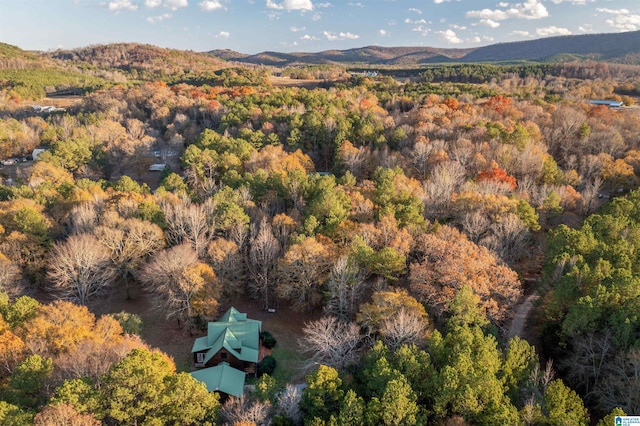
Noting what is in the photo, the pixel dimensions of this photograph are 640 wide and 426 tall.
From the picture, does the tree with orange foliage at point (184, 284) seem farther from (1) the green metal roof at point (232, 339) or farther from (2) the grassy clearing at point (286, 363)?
(2) the grassy clearing at point (286, 363)

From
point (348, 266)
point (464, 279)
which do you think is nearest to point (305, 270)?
point (348, 266)

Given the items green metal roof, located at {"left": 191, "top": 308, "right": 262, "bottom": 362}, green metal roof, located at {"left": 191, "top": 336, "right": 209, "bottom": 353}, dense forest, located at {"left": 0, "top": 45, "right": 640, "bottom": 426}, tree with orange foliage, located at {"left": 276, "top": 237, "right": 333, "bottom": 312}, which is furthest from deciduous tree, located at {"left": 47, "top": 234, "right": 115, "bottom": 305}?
tree with orange foliage, located at {"left": 276, "top": 237, "right": 333, "bottom": 312}

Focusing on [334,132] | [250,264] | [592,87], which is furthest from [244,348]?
[592,87]

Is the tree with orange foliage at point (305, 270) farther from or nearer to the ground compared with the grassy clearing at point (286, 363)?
farther from the ground

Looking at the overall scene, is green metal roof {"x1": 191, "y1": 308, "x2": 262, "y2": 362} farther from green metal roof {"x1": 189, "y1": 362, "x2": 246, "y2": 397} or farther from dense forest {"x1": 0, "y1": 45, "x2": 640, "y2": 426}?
green metal roof {"x1": 189, "y1": 362, "x2": 246, "y2": 397}

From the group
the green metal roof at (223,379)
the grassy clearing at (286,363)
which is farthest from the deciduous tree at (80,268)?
the grassy clearing at (286,363)

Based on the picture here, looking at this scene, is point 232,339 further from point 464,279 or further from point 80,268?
point 464,279

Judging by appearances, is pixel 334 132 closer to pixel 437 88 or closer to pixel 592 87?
pixel 437 88

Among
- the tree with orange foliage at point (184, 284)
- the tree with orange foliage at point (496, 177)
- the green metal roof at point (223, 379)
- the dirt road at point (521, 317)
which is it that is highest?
the tree with orange foliage at point (496, 177)
